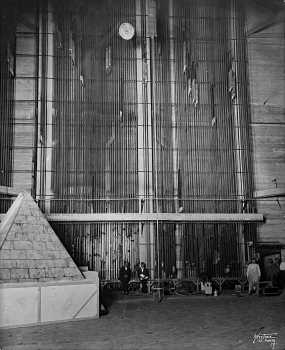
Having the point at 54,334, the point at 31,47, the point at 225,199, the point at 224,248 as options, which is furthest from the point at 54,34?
the point at 54,334

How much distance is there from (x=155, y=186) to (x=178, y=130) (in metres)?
2.32

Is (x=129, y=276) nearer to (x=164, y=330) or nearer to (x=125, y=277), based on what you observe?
(x=125, y=277)

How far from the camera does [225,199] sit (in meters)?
16.5

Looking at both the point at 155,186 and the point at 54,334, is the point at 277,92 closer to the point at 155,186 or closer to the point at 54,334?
the point at 155,186

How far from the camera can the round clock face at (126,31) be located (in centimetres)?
1697

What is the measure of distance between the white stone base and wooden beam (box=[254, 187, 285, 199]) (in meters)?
8.97

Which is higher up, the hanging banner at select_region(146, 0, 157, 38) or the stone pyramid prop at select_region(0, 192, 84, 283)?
the hanging banner at select_region(146, 0, 157, 38)

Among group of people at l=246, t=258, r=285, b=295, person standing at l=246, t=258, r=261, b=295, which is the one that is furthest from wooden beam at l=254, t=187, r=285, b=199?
person standing at l=246, t=258, r=261, b=295

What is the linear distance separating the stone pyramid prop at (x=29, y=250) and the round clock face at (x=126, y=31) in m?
9.27

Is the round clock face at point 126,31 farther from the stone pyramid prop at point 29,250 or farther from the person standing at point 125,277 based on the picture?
the stone pyramid prop at point 29,250

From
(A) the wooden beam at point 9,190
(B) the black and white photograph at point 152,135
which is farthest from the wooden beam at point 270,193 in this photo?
(A) the wooden beam at point 9,190

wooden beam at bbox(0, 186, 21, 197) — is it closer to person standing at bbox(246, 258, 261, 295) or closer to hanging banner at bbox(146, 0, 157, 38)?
hanging banner at bbox(146, 0, 157, 38)

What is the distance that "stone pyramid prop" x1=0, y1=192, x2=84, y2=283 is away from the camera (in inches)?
357
